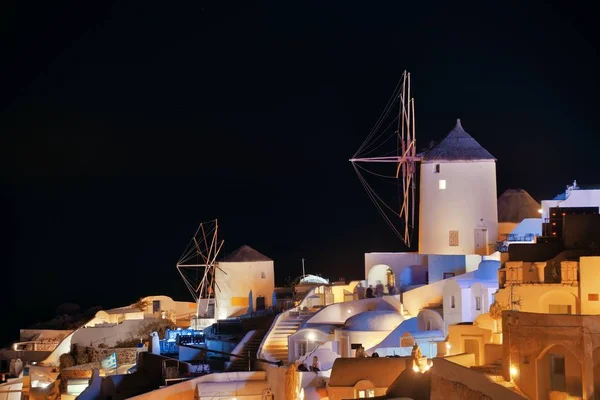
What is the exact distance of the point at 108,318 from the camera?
137 feet

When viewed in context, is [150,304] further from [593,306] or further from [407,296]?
[593,306]

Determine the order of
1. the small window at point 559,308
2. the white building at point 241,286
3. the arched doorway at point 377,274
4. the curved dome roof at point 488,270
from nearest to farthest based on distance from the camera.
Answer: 1. the small window at point 559,308
2. the curved dome roof at point 488,270
3. the arched doorway at point 377,274
4. the white building at point 241,286

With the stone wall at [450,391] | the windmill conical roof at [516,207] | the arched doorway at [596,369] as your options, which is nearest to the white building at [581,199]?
the windmill conical roof at [516,207]

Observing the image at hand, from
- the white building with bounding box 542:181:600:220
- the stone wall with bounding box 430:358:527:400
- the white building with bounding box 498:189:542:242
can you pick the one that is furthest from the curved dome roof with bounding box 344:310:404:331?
the stone wall with bounding box 430:358:527:400

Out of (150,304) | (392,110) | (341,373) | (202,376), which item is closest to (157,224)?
(150,304)

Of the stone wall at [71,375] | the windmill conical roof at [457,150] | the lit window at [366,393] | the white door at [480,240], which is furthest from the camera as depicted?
the windmill conical roof at [457,150]

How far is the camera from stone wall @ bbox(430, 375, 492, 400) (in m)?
19.2

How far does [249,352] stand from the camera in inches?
1308

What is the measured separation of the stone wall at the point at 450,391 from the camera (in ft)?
63.1

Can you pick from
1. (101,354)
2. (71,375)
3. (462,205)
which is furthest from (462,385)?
(101,354)

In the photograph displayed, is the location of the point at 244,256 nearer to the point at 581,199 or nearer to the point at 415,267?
the point at 415,267

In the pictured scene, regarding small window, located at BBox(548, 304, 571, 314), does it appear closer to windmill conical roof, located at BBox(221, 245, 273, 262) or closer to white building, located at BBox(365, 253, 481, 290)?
white building, located at BBox(365, 253, 481, 290)

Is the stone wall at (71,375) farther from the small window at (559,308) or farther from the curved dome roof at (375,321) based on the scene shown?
the small window at (559,308)

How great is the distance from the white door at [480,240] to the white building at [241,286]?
8801 mm
